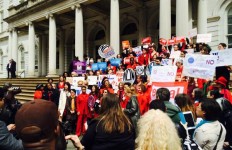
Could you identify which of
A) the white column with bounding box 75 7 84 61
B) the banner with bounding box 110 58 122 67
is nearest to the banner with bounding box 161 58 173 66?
the banner with bounding box 110 58 122 67

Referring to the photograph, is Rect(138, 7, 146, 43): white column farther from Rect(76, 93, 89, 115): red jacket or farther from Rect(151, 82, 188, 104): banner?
Rect(151, 82, 188, 104): banner

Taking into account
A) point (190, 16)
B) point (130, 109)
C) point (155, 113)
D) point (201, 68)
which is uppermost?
point (190, 16)

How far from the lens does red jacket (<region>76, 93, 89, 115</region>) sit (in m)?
10.1

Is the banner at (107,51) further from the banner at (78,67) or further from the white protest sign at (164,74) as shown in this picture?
the white protest sign at (164,74)

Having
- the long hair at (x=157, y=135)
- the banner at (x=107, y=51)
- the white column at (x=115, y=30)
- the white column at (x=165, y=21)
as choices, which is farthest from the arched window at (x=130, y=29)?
the long hair at (x=157, y=135)

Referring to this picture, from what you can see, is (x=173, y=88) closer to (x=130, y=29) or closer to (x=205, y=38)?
(x=205, y=38)

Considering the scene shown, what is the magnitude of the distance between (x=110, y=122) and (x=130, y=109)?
142 inches

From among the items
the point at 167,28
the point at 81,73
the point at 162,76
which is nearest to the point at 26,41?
the point at 81,73

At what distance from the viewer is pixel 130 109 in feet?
22.4

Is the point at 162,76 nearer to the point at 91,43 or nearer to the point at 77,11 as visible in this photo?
the point at 77,11

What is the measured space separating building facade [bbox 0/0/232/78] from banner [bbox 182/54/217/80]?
640 cm

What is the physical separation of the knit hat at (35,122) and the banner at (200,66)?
733cm

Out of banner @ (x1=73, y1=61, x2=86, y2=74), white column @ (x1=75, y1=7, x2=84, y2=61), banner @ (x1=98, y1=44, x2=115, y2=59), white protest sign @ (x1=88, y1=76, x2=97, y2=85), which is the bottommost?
white protest sign @ (x1=88, y1=76, x2=97, y2=85)

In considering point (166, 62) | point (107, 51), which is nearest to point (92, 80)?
point (107, 51)
